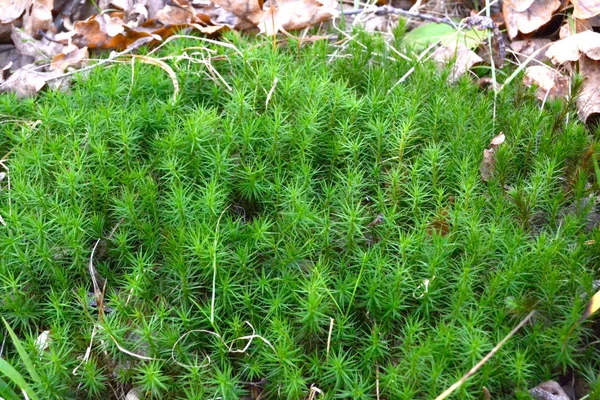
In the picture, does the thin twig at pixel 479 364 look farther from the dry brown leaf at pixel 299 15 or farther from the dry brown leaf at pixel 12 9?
the dry brown leaf at pixel 12 9

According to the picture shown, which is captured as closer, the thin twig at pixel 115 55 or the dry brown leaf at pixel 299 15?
the thin twig at pixel 115 55

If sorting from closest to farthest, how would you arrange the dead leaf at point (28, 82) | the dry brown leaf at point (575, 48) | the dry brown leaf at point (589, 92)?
the dry brown leaf at point (589, 92)
the dry brown leaf at point (575, 48)
the dead leaf at point (28, 82)

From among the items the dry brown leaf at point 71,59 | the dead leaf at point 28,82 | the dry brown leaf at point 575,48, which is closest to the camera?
the dry brown leaf at point 575,48

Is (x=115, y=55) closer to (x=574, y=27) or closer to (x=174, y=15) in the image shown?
(x=174, y=15)

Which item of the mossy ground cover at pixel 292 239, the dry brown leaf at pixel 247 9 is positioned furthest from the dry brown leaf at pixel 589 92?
the dry brown leaf at pixel 247 9

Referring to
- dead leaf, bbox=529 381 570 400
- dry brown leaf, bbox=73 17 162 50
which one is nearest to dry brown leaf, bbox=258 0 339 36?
dry brown leaf, bbox=73 17 162 50

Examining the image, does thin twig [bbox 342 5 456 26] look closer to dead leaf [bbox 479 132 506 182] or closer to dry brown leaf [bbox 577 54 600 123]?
dry brown leaf [bbox 577 54 600 123]

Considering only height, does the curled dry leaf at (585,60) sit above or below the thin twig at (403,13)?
above
